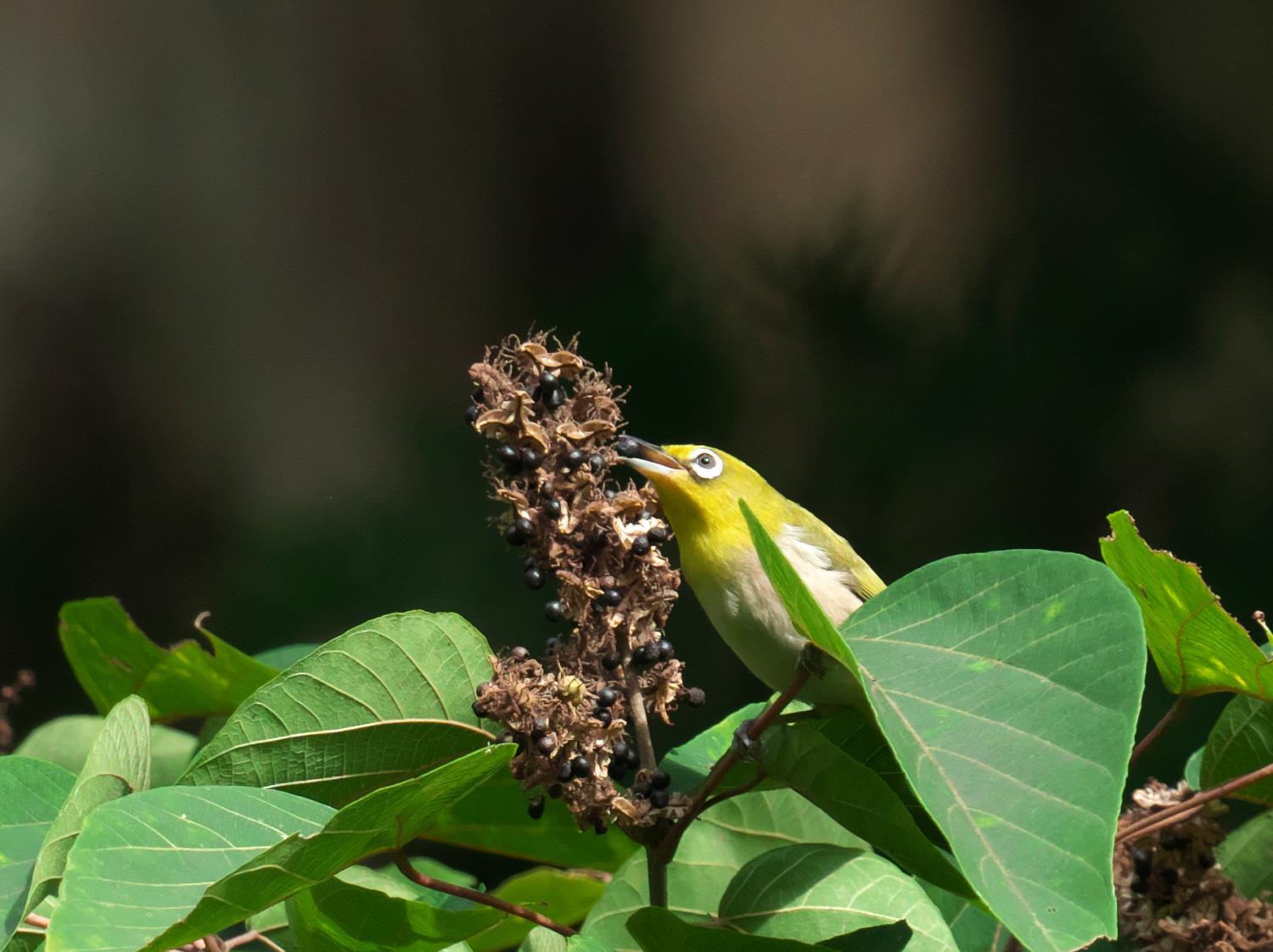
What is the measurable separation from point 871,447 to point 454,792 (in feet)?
5.63

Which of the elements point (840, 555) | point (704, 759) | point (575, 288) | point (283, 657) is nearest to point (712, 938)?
point (704, 759)

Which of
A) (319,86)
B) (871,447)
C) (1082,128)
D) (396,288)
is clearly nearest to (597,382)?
(871,447)

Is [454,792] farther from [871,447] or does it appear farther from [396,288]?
[396,288]

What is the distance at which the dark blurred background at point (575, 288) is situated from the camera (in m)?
2.38

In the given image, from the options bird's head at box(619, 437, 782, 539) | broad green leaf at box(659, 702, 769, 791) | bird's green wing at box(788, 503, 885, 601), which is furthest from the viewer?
bird's green wing at box(788, 503, 885, 601)

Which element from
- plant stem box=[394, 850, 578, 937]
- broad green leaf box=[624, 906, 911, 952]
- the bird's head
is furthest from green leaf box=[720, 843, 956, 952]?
the bird's head

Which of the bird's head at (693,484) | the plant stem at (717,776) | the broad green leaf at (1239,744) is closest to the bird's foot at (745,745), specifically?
the plant stem at (717,776)

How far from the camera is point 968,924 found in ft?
A: 3.64

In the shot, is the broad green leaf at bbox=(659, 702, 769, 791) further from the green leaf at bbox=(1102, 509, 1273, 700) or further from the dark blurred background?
the dark blurred background

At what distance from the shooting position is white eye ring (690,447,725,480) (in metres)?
1.65

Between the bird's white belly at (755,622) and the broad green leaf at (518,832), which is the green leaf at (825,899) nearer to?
the broad green leaf at (518,832)

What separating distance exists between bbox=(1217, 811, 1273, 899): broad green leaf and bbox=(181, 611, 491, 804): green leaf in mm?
634

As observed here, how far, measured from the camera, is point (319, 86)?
11.7 feet

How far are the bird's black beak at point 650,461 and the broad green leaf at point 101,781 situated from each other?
31.3 inches
